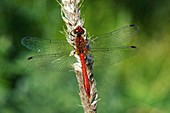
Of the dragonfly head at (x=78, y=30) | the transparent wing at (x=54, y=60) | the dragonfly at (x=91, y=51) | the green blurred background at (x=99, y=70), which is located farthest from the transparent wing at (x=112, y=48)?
the green blurred background at (x=99, y=70)

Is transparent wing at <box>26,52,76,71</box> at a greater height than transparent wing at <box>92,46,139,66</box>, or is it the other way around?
transparent wing at <box>92,46,139,66</box>

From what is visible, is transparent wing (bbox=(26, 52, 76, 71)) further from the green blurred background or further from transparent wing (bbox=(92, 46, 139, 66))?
the green blurred background

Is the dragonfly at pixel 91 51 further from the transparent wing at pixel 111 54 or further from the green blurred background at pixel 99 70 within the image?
the green blurred background at pixel 99 70

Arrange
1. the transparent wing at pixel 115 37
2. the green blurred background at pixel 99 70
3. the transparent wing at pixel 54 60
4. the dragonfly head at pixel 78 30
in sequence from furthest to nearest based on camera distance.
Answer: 1. the green blurred background at pixel 99 70
2. the transparent wing at pixel 115 37
3. the transparent wing at pixel 54 60
4. the dragonfly head at pixel 78 30

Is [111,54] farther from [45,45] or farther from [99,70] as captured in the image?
[99,70]

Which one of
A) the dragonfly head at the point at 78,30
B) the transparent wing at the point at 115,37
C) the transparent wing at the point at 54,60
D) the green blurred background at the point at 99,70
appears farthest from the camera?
the green blurred background at the point at 99,70

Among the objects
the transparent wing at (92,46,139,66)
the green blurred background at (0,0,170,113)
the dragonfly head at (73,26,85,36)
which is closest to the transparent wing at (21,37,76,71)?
the transparent wing at (92,46,139,66)
